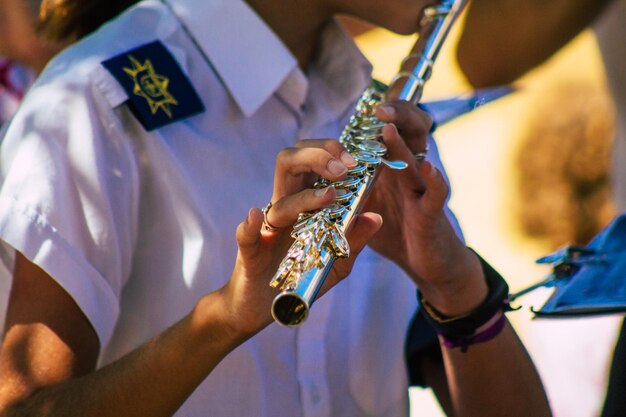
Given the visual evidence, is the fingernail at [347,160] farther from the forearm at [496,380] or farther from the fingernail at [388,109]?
the forearm at [496,380]

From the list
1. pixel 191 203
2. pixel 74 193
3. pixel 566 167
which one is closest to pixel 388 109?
pixel 191 203

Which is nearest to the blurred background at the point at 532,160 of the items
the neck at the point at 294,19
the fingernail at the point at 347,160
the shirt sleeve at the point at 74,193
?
the neck at the point at 294,19

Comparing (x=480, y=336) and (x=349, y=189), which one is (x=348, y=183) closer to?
(x=349, y=189)

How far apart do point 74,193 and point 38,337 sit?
18cm

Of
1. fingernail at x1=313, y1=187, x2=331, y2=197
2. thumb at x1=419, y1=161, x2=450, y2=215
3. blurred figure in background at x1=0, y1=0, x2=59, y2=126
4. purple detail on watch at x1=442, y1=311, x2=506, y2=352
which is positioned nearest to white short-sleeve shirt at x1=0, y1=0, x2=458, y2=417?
purple detail on watch at x1=442, y1=311, x2=506, y2=352

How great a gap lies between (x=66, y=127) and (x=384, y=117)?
385 mm

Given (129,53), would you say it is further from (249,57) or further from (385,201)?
(385,201)

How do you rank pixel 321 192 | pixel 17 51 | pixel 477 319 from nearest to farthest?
pixel 321 192, pixel 477 319, pixel 17 51

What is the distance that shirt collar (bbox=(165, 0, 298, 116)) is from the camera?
1368mm

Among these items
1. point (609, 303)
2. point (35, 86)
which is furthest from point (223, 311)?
point (609, 303)

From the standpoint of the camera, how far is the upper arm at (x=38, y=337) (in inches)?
44.5

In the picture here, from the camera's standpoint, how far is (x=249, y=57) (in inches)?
55.2

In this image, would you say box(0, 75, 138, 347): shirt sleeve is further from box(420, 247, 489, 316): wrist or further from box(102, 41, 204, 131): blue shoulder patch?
box(420, 247, 489, 316): wrist

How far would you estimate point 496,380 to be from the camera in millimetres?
1379
